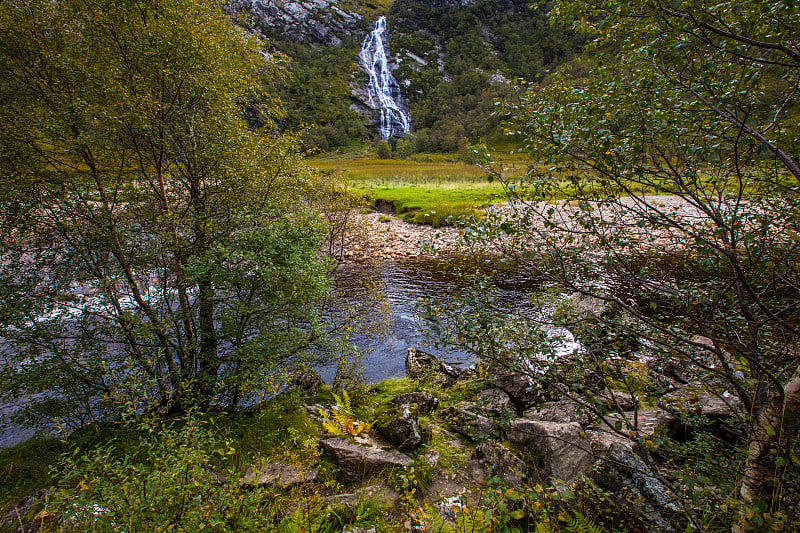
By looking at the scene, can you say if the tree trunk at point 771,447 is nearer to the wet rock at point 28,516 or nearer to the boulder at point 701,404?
the boulder at point 701,404

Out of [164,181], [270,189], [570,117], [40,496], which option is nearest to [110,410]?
[40,496]

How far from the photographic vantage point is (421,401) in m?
8.16

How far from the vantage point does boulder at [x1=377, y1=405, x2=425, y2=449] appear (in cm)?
632

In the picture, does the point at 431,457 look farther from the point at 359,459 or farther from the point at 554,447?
the point at 554,447

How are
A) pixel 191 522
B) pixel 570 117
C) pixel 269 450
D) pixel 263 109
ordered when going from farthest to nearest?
pixel 263 109, pixel 269 450, pixel 570 117, pixel 191 522

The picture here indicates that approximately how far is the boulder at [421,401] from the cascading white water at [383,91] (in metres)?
145

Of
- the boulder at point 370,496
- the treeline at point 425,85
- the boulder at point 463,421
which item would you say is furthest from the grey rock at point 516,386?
the treeline at point 425,85

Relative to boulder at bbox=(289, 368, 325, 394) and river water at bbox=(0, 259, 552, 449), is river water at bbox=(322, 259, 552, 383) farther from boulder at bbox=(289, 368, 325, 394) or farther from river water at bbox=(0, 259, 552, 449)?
boulder at bbox=(289, 368, 325, 394)

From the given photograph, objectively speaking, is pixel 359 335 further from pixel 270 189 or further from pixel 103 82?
pixel 103 82

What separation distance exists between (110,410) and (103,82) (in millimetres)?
6835

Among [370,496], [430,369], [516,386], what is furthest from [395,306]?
[370,496]

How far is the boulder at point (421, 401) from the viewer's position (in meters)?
8.09

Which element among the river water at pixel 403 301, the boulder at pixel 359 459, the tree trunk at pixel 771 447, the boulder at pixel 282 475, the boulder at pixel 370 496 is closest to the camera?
the tree trunk at pixel 771 447

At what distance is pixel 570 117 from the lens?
3852mm
